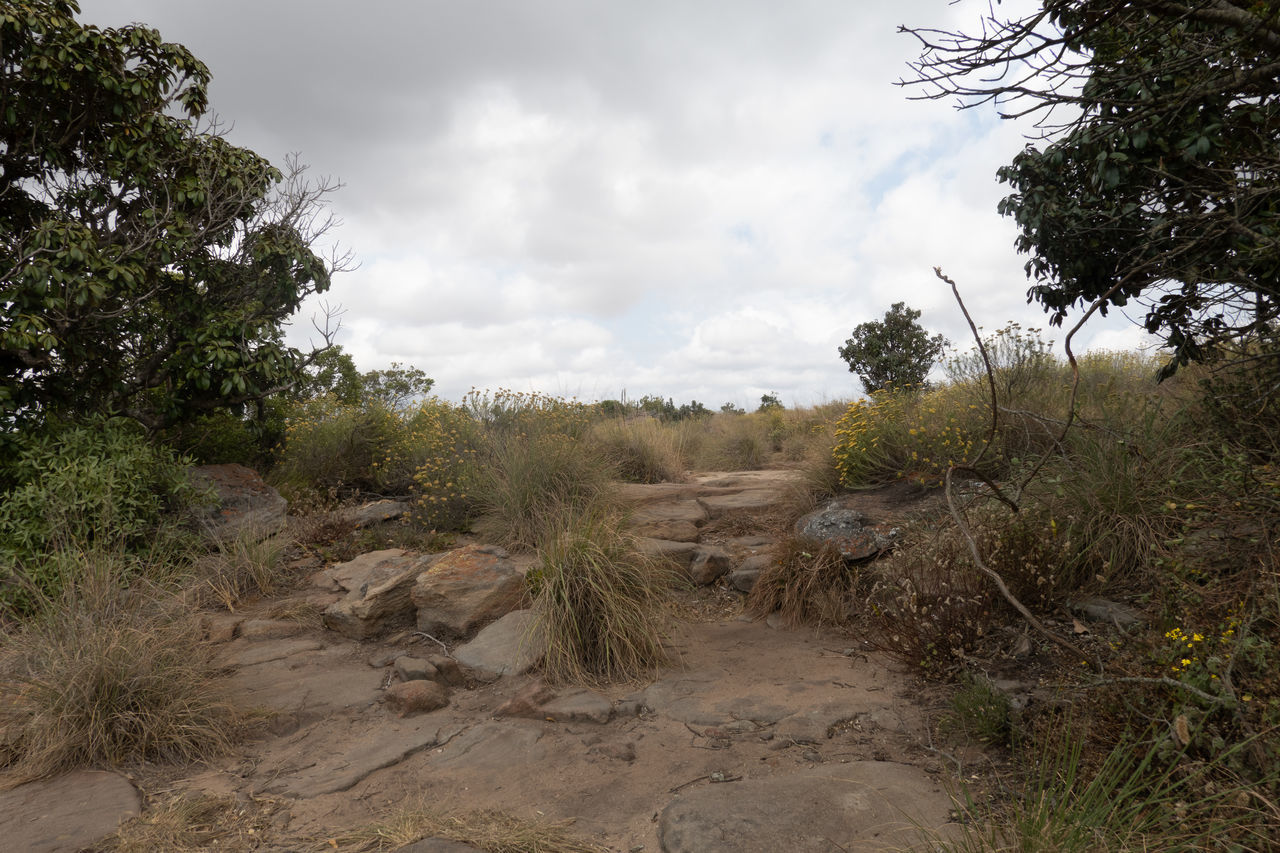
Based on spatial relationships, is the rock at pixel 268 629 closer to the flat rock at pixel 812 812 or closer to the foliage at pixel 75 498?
the foliage at pixel 75 498

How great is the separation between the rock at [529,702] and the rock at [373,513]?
412 centimetres

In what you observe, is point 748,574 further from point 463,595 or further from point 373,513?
point 373,513

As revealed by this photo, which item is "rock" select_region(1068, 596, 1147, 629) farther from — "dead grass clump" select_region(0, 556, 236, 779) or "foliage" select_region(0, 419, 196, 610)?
"foliage" select_region(0, 419, 196, 610)

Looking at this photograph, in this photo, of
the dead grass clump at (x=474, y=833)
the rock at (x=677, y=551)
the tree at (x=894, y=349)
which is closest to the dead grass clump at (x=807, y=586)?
the rock at (x=677, y=551)

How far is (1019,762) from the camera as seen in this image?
2912 mm

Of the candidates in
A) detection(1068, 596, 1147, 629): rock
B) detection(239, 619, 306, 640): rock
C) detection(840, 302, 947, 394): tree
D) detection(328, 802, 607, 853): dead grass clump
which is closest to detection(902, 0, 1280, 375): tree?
detection(1068, 596, 1147, 629): rock

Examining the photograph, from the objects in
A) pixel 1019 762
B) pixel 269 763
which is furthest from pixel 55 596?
pixel 1019 762

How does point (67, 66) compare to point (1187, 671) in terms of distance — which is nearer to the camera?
point (1187, 671)

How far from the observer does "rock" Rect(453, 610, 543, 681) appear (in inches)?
174

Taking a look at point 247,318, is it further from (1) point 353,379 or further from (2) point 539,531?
(1) point 353,379

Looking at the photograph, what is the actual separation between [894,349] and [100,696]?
14714 millimetres

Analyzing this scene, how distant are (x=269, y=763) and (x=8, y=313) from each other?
447 cm

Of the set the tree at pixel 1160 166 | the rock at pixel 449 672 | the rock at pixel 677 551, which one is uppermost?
the tree at pixel 1160 166

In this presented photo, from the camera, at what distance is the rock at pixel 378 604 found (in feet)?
16.8
